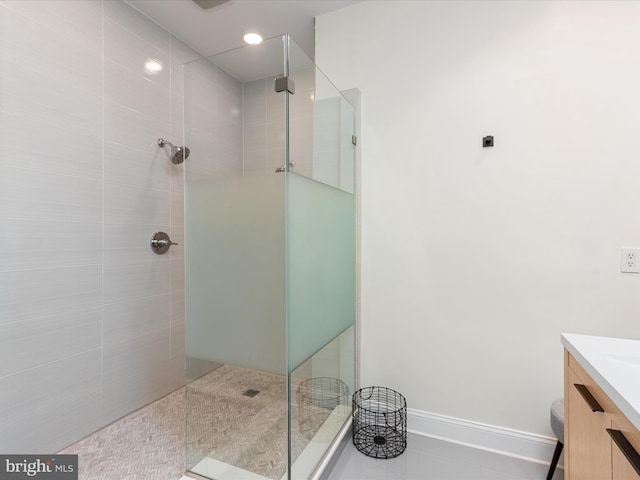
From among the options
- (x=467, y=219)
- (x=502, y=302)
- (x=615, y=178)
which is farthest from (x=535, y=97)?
(x=502, y=302)

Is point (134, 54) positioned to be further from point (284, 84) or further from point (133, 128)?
point (284, 84)

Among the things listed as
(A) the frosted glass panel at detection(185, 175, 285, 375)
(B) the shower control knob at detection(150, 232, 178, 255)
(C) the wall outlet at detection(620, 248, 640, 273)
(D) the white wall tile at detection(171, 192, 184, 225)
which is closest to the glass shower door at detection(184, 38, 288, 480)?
(A) the frosted glass panel at detection(185, 175, 285, 375)

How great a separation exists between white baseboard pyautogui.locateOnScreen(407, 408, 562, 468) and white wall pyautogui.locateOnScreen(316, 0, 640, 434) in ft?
0.13

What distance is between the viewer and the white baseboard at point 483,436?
1.61m

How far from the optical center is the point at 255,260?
137 cm

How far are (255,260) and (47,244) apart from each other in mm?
1132

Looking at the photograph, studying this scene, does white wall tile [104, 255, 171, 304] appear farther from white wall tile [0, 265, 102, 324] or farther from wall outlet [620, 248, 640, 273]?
wall outlet [620, 248, 640, 273]

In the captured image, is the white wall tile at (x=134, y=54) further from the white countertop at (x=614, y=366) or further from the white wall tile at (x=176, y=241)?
the white countertop at (x=614, y=366)

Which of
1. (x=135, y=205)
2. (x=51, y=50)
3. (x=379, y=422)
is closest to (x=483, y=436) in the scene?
(x=379, y=422)

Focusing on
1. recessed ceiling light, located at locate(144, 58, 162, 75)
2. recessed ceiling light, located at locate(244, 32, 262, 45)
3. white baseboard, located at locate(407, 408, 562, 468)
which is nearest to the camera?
white baseboard, located at locate(407, 408, 562, 468)

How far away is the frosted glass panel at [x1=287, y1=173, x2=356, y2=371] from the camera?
1.36 m

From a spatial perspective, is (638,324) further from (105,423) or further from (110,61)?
(110,61)

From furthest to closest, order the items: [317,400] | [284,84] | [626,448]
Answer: [317,400]
[284,84]
[626,448]

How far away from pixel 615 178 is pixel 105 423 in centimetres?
301
